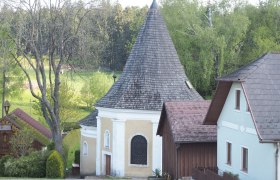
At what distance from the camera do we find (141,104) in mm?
32688

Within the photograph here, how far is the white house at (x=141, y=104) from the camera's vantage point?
32781 mm

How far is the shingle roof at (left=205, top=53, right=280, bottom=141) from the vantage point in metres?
18.7

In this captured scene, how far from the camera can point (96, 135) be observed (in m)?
35.6

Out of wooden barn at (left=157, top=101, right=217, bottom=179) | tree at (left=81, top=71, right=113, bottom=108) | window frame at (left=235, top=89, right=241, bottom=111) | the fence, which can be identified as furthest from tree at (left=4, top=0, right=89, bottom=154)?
tree at (left=81, top=71, right=113, bottom=108)

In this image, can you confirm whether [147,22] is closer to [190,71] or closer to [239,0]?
[190,71]

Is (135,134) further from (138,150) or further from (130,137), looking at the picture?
(138,150)

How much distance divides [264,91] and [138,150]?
572 inches

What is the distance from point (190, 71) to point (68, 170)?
1972 centimetres

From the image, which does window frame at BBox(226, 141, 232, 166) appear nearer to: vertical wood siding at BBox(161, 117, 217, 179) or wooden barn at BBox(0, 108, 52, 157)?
vertical wood siding at BBox(161, 117, 217, 179)

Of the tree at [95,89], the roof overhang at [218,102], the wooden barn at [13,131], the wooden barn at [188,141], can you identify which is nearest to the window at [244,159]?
the roof overhang at [218,102]

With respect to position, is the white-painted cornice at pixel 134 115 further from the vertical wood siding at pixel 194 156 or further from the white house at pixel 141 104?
the vertical wood siding at pixel 194 156

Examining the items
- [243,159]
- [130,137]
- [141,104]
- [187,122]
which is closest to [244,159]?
[243,159]

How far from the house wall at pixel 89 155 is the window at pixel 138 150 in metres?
3.66

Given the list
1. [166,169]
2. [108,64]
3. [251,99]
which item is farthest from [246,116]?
[108,64]
